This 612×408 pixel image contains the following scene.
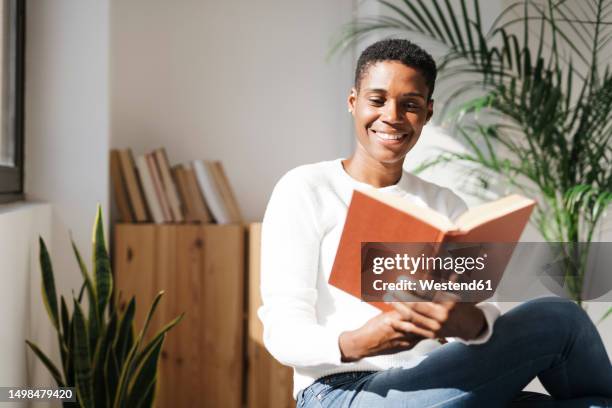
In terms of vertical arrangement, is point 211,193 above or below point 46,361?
above

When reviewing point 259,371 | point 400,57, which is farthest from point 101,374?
point 400,57

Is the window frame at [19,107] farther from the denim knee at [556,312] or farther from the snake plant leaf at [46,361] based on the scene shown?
the denim knee at [556,312]

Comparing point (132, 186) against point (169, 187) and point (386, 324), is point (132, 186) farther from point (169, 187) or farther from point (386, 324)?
point (386, 324)

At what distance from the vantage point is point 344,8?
3.15m

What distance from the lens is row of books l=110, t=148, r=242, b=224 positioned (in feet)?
8.67

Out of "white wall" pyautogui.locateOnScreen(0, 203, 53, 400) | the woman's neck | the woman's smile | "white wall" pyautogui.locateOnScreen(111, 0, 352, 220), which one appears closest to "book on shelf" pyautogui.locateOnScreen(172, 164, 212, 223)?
"white wall" pyautogui.locateOnScreen(111, 0, 352, 220)

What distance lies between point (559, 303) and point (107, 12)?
175 cm

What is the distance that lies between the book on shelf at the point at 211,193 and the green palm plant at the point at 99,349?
67 cm

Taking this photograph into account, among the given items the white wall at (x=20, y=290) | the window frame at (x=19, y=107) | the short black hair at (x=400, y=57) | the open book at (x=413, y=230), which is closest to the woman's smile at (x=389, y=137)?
the short black hair at (x=400, y=57)

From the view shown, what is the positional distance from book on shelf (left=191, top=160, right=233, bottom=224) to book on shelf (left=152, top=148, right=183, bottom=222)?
0.10m

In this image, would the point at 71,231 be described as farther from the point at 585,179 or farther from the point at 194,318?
the point at 585,179

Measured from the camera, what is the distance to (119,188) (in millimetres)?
2641

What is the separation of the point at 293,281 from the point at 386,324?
0.75ft

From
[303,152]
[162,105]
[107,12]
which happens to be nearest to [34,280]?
[107,12]
